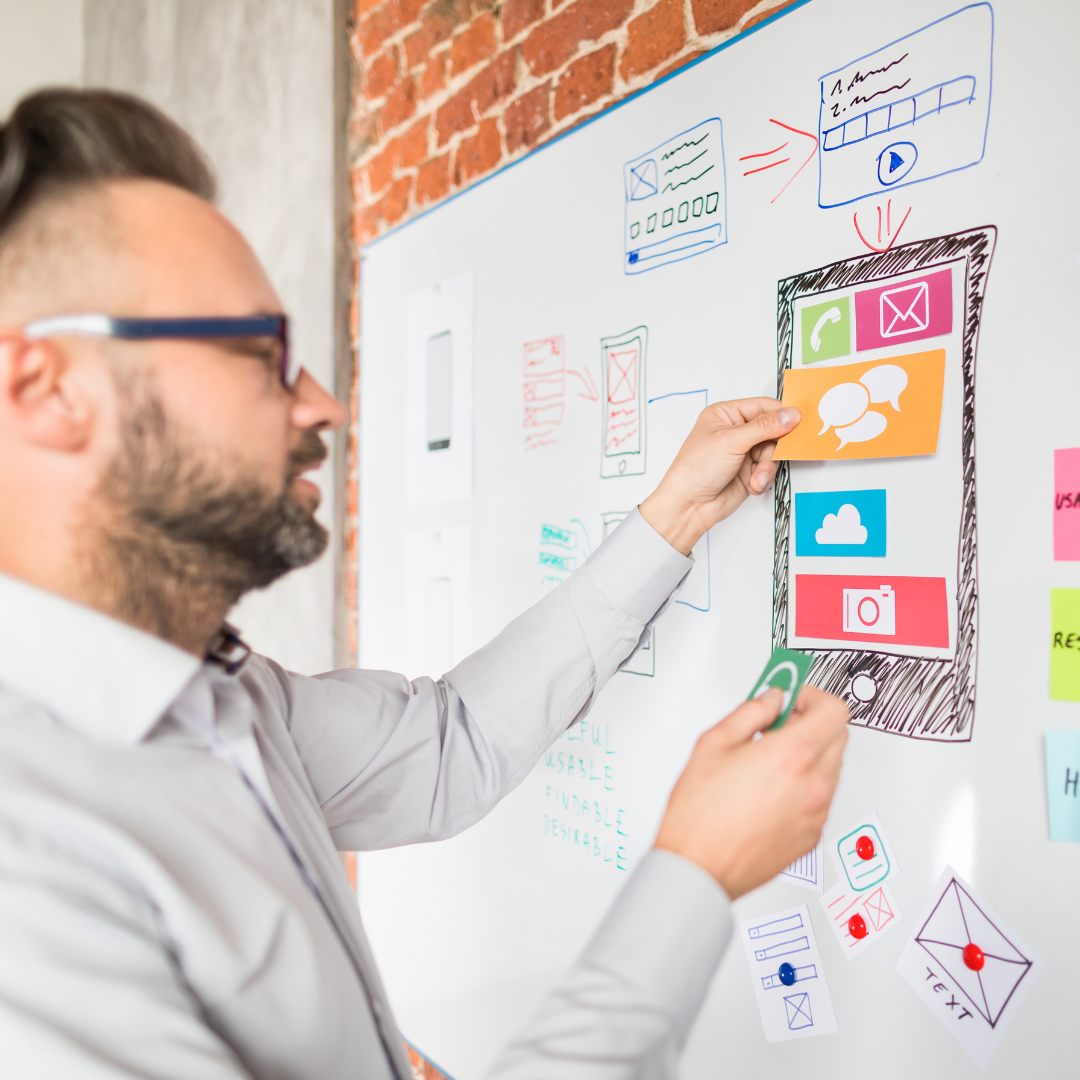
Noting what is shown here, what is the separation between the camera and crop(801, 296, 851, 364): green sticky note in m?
0.95

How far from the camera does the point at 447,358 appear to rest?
5.35ft

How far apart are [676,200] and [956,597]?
664 millimetres

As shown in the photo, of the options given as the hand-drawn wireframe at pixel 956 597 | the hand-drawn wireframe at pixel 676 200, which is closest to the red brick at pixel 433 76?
the hand-drawn wireframe at pixel 676 200

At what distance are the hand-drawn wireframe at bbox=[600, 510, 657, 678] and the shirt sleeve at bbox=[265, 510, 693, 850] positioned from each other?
0.14 meters

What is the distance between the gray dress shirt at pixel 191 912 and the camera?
550mm

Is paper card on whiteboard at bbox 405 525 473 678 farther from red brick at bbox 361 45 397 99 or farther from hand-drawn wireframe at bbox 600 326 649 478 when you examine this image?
red brick at bbox 361 45 397 99

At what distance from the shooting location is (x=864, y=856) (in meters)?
0.93

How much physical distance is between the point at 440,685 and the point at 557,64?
3.50 ft

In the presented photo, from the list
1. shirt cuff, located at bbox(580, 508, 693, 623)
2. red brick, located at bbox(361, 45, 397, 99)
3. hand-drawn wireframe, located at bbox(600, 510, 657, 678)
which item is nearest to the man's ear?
shirt cuff, located at bbox(580, 508, 693, 623)

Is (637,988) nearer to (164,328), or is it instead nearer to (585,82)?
(164,328)

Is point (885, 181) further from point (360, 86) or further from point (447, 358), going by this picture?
point (360, 86)

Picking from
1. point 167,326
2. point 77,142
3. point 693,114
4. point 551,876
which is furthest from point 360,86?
point 551,876

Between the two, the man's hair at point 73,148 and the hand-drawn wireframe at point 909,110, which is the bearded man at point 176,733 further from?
the hand-drawn wireframe at point 909,110

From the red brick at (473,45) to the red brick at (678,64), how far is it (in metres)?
0.50
